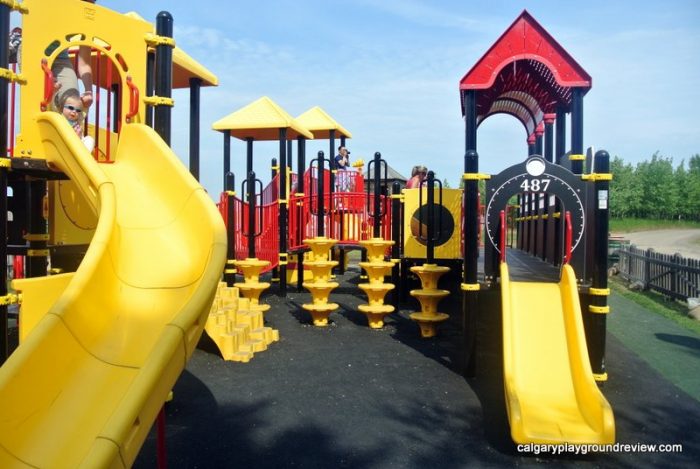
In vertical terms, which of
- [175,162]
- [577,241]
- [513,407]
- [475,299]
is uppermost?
[175,162]

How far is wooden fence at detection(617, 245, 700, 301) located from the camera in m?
11.7

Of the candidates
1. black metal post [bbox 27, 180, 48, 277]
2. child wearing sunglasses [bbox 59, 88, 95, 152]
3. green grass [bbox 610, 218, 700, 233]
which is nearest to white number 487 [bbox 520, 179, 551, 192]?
child wearing sunglasses [bbox 59, 88, 95, 152]

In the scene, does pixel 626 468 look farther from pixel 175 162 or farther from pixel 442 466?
pixel 175 162

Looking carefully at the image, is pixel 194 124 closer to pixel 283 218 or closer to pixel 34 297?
pixel 283 218

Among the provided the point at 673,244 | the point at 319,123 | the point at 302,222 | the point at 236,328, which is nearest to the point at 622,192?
the point at 673,244

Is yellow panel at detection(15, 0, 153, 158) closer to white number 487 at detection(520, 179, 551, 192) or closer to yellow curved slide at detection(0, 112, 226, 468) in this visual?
yellow curved slide at detection(0, 112, 226, 468)

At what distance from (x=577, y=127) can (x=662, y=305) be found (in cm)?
702

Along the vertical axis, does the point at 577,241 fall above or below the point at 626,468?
above

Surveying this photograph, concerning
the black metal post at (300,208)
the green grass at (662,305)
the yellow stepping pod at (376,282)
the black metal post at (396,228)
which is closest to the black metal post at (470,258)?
the yellow stepping pod at (376,282)

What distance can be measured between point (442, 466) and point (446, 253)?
6736mm

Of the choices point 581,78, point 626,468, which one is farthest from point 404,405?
point 581,78

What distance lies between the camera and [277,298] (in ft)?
38.0

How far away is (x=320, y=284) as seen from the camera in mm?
8906

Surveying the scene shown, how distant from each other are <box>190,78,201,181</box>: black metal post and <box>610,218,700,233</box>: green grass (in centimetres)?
6494
